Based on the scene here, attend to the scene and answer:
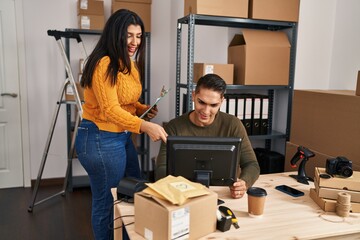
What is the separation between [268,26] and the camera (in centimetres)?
300

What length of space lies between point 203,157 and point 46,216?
2103 mm

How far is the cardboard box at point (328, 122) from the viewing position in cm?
202

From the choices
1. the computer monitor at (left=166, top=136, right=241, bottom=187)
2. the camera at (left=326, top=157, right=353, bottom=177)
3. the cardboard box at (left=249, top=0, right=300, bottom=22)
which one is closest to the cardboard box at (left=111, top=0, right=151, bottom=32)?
the cardboard box at (left=249, top=0, right=300, bottom=22)

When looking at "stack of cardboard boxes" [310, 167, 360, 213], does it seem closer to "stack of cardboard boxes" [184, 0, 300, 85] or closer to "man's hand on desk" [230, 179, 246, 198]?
"man's hand on desk" [230, 179, 246, 198]

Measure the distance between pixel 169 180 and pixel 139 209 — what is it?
0.52 ft

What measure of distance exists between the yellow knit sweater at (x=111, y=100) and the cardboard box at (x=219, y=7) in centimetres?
89

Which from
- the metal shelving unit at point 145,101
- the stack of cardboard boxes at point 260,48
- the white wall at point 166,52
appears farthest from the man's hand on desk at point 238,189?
the metal shelving unit at point 145,101

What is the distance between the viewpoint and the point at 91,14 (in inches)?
130

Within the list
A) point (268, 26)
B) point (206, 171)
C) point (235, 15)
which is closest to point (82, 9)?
point (235, 15)

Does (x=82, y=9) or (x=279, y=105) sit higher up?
(x=82, y=9)

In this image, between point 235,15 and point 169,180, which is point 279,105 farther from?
point 169,180

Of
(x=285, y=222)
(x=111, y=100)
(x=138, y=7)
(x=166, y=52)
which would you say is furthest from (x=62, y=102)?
(x=285, y=222)

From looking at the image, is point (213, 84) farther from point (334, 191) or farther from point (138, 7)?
point (138, 7)

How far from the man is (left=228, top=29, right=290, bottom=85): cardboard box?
0.96 meters
